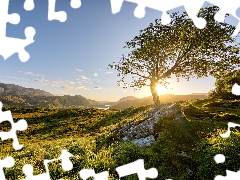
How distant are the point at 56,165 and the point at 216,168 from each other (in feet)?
26.7

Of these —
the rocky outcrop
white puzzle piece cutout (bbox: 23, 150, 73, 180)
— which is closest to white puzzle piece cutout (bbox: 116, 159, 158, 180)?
white puzzle piece cutout (bbox: 23, 150, 73, 180)

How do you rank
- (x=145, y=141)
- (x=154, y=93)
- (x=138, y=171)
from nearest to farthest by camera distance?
(x=138, y=171) < (x=145, y=141) < (x=154, y=93)

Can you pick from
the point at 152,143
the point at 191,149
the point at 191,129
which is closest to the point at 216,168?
the point at 191,149

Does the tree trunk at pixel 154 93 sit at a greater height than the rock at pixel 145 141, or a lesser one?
greater

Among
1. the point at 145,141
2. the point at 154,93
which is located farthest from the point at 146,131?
the point at 154,93

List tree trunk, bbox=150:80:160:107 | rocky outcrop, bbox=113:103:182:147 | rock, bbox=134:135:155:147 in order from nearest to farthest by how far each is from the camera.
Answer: rock, bbox=134:135:155:147 < rocky outcrop, bbox=113:103:182:147 < tree trunk, bbox=150:80:160:107

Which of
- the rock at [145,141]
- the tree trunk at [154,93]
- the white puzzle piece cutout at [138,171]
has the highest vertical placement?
the tree trunk at [154,93]

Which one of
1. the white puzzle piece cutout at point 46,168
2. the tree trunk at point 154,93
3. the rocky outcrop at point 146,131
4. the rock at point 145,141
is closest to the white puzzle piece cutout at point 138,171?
the white puzzle piece cutout at point 46,168

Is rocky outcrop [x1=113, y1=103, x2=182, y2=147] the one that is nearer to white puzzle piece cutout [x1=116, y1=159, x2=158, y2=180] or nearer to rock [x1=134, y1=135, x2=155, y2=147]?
rock [x1=134, y1=135, x2=155, y2=147]

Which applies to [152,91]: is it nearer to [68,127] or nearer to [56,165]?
[68,127]

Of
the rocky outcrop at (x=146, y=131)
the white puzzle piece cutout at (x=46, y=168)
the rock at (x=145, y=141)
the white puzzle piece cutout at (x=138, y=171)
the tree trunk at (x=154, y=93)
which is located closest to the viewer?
the white puzzle piece cutout at (x=46, y=168)

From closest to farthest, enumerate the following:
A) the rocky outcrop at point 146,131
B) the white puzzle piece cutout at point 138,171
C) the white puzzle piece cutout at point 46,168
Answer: the white puzzle piece cutout at point 46,168 → the white puzzle piece cutout at point 138,171 → the rocky outcrop at point 146,131

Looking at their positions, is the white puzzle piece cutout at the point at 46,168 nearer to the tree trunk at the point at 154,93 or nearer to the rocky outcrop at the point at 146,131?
the rocky outcrop at the point at 146,131

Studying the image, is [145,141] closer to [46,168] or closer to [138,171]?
[138,171]
